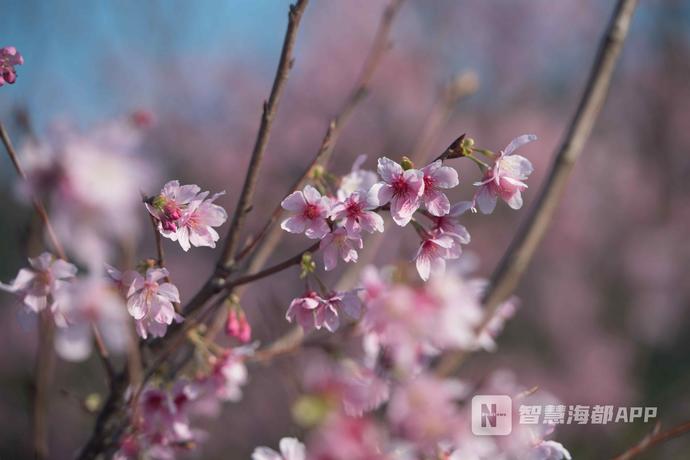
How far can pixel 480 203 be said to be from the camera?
0.82 m

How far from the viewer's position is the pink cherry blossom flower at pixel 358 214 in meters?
0.77

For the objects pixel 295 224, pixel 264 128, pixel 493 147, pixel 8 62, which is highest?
pixel 8 62

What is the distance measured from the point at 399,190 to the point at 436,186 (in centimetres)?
6

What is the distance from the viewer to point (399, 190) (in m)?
0.79

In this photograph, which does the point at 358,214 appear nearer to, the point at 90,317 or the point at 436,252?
the point at 436,252

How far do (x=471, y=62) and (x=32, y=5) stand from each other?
200 inches

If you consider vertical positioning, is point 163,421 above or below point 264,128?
below

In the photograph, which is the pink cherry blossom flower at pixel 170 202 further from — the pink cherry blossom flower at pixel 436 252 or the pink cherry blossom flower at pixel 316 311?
the pink cherry blossom flower at pixel 436 252

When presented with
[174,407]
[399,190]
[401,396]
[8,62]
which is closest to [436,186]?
[399,190]

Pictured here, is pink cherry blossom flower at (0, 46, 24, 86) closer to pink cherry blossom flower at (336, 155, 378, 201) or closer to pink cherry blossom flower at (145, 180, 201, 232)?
pink cherry blossom flower at (145, 180, 201, 232)

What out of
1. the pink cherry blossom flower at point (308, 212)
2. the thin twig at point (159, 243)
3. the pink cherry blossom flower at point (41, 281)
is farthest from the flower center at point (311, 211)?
the pink cherry blossom flower at point (41, 281)

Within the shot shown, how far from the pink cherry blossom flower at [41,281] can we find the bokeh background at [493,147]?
1931 mm

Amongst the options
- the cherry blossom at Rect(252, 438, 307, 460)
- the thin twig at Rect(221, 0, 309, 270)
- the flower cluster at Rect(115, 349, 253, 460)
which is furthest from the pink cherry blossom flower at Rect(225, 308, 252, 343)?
the cherry blossom at Rect(252, 438, 307, 460)

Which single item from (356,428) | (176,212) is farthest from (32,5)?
(356,428)
